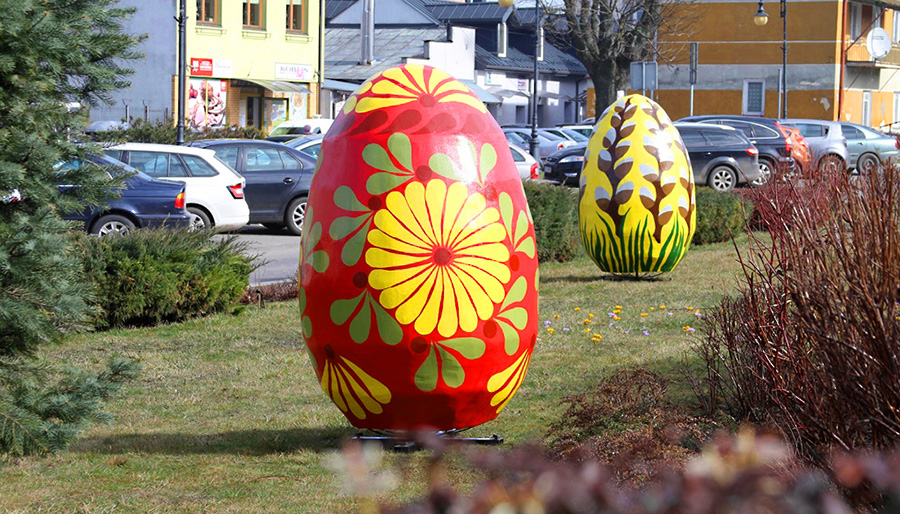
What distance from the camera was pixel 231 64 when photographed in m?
40.2

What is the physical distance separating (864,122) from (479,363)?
175 feet

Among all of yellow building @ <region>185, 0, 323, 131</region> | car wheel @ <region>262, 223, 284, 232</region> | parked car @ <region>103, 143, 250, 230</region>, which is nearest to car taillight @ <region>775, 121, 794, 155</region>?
car wheel @ <region>262, 223, 284, 232</region>

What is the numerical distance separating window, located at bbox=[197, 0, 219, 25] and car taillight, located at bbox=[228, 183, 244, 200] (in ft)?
76.9

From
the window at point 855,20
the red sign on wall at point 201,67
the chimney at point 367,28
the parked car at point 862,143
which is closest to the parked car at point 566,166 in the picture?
the parked car at point 862,143

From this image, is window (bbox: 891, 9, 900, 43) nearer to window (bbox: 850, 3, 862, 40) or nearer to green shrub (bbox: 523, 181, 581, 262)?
window (bbox: 850, 3, 862, 40)

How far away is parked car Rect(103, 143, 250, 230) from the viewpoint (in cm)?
1691

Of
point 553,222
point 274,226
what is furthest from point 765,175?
point 274,226

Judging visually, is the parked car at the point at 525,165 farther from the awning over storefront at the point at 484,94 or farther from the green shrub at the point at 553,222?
the awning over storefront at the point at 484,94

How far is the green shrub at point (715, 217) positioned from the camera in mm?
17969

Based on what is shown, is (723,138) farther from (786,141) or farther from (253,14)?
(253,14)

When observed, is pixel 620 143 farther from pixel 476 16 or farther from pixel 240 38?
pixel 476 16

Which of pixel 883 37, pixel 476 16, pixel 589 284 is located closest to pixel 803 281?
pixel 589 284

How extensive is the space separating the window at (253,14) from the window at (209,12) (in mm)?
1511

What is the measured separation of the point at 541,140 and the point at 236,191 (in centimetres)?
2299
